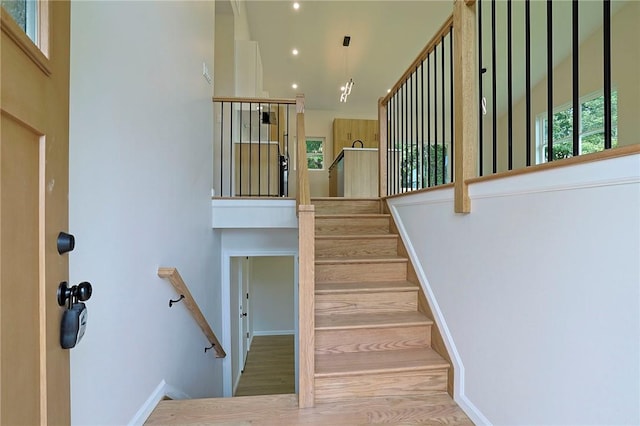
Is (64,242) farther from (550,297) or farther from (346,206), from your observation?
(346,206)

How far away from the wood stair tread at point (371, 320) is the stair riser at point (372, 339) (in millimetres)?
32

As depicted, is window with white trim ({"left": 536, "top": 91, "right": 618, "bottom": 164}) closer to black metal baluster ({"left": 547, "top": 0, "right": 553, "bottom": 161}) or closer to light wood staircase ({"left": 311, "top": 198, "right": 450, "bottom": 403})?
light wood staircase ({"left": 311, "top": 198, "right": 450, "bottom": 403})

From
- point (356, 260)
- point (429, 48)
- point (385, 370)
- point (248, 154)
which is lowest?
point (385, 370)

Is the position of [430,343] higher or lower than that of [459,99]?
lower

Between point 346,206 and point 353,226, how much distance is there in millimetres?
391

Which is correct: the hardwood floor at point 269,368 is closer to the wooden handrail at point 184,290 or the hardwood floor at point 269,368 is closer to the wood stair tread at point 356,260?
Answer: the wooden handrail at point 184,290

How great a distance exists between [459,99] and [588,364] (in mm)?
1332

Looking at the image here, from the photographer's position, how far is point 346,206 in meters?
3.31

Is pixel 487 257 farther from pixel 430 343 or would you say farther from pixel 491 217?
pixel 430 343

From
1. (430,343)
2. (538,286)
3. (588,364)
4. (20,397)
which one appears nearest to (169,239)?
(20,397)

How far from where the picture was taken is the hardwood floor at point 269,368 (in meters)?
4.84

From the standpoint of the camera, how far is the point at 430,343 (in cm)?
200

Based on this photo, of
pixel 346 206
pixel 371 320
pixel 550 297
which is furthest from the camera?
pixel 346 206

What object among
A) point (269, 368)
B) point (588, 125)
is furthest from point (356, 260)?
point (588, 125)
